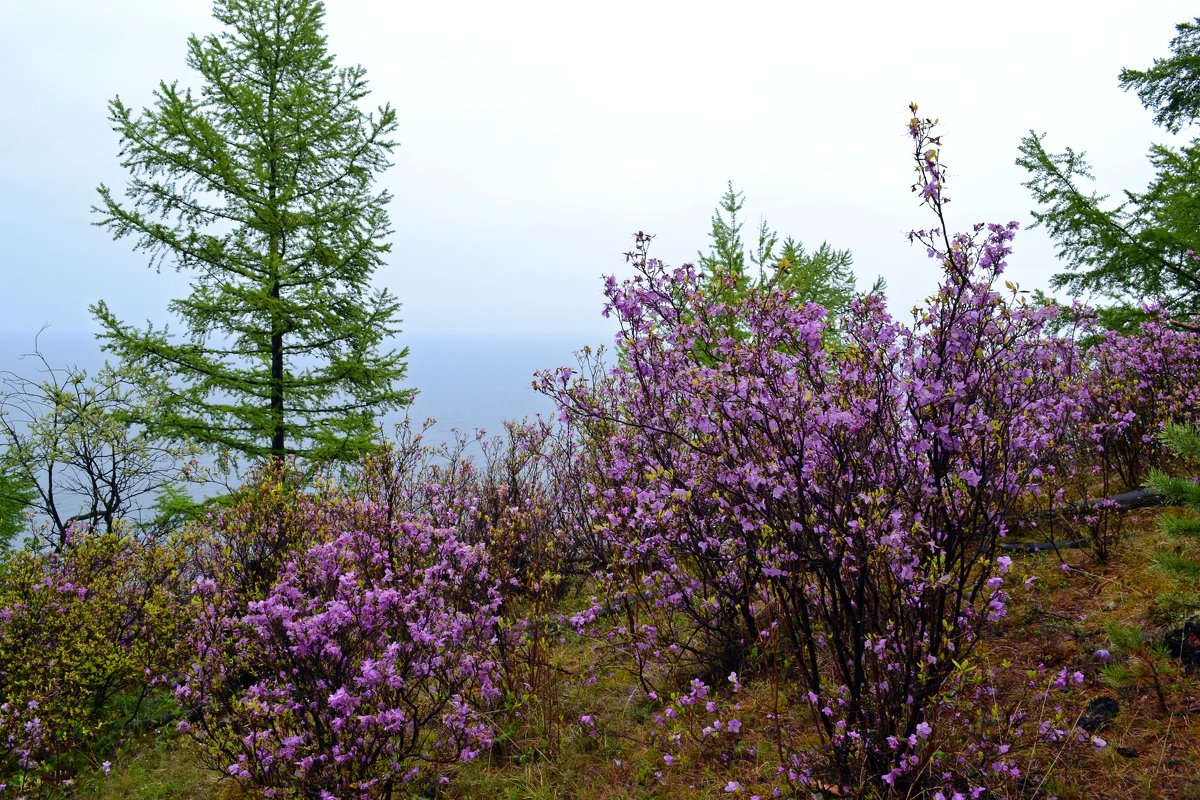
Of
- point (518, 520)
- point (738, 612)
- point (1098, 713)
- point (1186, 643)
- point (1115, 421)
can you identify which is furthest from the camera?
point (1115, 421)

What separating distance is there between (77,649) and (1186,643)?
9.44 metres

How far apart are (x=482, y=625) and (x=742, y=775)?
82.6 inches

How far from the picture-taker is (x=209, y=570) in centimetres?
727

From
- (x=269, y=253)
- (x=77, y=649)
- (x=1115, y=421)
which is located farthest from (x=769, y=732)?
(x=269, y=253)

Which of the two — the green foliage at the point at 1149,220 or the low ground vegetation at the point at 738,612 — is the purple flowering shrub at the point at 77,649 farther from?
the green foliage at the point at 1149,220

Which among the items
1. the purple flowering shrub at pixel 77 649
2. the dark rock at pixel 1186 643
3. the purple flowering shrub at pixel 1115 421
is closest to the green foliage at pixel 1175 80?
the purple flowering shrub at pixel 1115 421

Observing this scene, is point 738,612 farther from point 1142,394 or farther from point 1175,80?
point 1175,80

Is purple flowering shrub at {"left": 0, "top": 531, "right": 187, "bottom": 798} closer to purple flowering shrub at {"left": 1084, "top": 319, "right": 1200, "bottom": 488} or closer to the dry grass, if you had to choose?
the dry grass

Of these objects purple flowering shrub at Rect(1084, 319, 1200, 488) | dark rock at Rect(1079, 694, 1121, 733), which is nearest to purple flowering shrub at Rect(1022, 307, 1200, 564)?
purple flowering shrub at Rect(1084, 319, 1200, 488)

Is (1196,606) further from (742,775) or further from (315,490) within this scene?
(315,490)

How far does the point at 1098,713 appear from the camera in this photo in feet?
12.4

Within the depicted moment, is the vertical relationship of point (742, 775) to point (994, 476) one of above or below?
below

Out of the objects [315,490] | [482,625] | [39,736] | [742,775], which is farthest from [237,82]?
[742,775]

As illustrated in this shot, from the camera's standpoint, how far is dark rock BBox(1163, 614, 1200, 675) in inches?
157
